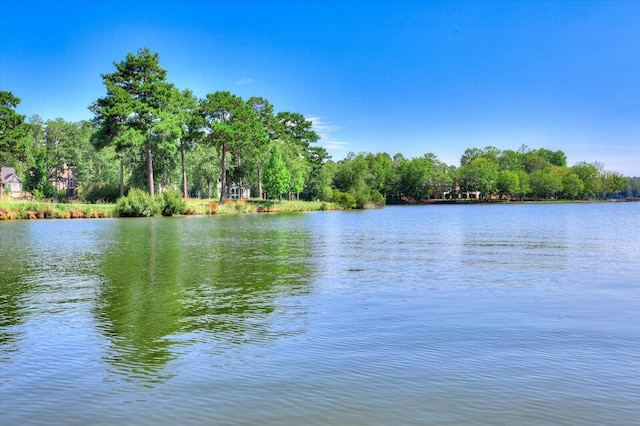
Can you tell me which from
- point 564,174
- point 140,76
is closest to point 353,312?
point 140,76

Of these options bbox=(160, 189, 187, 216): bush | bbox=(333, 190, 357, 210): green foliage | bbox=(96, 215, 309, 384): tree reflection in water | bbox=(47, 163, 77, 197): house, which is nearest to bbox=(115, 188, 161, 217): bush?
bbox=(160, 189, 187, 216): bush

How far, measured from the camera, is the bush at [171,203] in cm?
6562

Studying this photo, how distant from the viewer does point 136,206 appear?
206 feet

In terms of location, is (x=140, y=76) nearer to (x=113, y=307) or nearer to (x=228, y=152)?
(x=228, y=152)

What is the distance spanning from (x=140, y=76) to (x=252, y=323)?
68680 millimetres

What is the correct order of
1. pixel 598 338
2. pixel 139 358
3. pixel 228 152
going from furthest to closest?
pixel 228 152 < pixel 598 338 < pixel 139 358

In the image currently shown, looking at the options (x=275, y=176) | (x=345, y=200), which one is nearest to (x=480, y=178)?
(x=345, y=200)

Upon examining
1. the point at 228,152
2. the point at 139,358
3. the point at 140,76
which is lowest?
the point at 139,358

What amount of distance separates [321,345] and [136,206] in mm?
58344

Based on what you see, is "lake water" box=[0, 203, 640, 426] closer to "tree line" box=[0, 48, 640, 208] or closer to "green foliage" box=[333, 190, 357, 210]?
"tree line" box=[0, 48, 640, 208]

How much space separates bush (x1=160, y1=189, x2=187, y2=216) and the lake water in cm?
4781

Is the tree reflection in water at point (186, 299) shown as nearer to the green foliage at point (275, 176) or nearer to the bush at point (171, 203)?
the bush at point (171, 203)

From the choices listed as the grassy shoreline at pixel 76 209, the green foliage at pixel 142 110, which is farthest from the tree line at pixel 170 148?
the grassy shoreline at pixel 76 209

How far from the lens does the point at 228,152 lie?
90.9m
